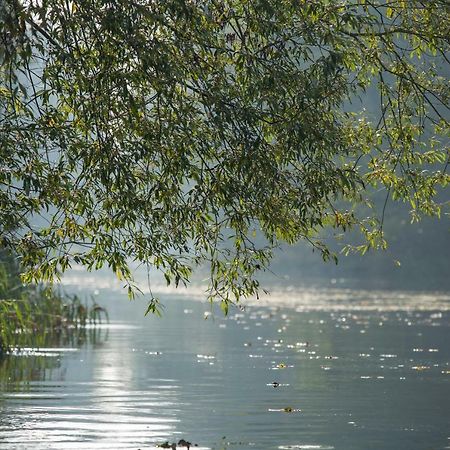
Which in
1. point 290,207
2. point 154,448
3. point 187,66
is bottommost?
point 154,448

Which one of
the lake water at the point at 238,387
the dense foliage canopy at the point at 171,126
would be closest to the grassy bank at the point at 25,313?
the lake water at the point at 238,387

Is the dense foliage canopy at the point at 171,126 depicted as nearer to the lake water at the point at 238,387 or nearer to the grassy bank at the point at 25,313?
the lake water at the point at 238,387

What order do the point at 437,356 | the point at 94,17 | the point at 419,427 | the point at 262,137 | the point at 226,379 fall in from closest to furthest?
the point at 94,17 < the point at 262,137 < the point at 419,427 < the point at 226,379 < the point at 437,356

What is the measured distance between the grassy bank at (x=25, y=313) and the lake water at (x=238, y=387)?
49cm

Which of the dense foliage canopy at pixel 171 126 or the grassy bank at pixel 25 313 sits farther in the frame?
the grassy bank at pixel 25 313

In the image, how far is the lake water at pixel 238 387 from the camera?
1728cm

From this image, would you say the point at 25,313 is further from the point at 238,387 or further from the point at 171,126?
the point at 171,126

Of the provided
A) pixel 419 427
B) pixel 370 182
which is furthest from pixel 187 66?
pixel 419 427

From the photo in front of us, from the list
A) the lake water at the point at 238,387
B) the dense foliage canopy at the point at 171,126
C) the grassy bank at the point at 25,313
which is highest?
the dense foliage canopy at the point at 171,126

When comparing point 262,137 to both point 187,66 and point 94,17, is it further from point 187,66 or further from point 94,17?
point 94,17

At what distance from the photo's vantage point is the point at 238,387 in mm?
23469

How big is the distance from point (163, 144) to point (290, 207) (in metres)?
1.92

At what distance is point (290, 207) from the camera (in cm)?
1727

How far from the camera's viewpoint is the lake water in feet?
56.7
